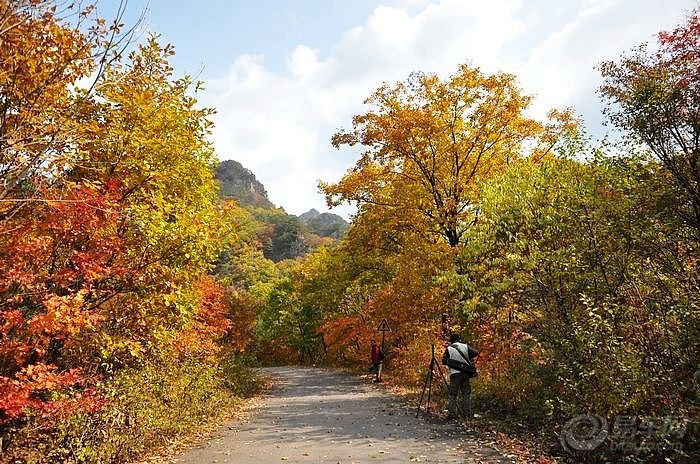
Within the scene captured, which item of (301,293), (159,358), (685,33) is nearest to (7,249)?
(159,358)

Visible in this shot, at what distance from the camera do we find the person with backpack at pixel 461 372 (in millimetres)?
10938

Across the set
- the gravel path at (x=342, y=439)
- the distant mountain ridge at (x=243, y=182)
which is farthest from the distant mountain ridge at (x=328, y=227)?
the gravel path at (x=342, y=439)

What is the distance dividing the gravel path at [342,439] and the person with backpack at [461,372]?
418 mm

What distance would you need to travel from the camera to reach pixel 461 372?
1096cm

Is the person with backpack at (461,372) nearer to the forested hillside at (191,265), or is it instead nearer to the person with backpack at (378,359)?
the forested hillside at (191,265)

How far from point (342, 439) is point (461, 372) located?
3.01 m

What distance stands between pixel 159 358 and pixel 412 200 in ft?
32.4

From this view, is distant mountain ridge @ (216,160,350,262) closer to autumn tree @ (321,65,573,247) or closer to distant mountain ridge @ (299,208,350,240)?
distant mountain ridge @ (299,208,350,240)

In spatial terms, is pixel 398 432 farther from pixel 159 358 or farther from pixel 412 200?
pixel 412 200

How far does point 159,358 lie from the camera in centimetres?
1181

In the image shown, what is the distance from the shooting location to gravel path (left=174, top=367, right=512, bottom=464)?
8031 millimetres

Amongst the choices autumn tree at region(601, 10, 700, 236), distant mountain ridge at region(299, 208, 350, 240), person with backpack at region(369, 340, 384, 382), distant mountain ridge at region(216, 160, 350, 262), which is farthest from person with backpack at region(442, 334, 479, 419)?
distant mountain ridge at region(299, 208, 350, 240)

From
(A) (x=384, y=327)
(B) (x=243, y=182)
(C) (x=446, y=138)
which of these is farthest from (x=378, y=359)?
(B) (x=243, y=182)

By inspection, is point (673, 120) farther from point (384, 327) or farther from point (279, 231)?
point (279, 231)
